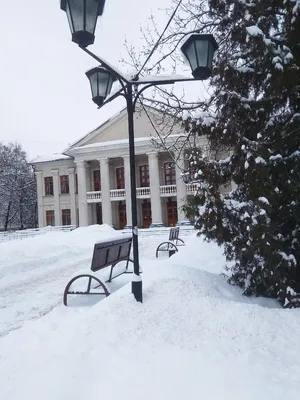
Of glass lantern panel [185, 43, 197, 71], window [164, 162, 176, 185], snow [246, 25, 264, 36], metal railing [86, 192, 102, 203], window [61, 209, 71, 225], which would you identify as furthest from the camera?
window [61, 209, 71, 225]

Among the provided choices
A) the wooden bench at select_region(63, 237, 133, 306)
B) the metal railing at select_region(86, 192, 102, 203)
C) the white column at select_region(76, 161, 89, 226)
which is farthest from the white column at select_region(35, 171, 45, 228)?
the wooden bench at select_region(63, 237, 133, 306)

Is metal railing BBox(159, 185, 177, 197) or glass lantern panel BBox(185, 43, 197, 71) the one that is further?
metal railing BBox(159, 185, 177, 197)

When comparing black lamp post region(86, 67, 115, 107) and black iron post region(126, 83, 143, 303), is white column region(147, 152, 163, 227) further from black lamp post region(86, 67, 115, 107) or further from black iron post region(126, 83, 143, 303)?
black iron post region(126, 83, 143, 303)

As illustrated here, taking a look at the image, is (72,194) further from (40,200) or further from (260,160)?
(260,160)

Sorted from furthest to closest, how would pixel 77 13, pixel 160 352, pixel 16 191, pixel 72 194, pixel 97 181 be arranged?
pixel 16 191 < pixel 72 194 < pixel 97 181 < pixel 77 13 < pixel 160 352

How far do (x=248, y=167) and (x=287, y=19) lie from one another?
7.30ft

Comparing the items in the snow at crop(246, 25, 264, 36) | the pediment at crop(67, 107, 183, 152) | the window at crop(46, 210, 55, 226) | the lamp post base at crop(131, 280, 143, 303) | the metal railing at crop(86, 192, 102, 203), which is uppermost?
the pediment at crop(67, 107, 183, 152)

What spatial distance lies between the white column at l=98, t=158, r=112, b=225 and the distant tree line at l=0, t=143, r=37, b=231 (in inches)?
652

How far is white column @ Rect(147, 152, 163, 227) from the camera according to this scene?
35688 millimetres

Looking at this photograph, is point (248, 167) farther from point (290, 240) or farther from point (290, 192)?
point (290, 240)

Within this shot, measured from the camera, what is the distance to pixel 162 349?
12.0ft

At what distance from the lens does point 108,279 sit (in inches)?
300

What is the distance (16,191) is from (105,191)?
699 inches

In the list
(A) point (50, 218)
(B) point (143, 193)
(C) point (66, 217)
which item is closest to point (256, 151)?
(B) point (143, 193)
